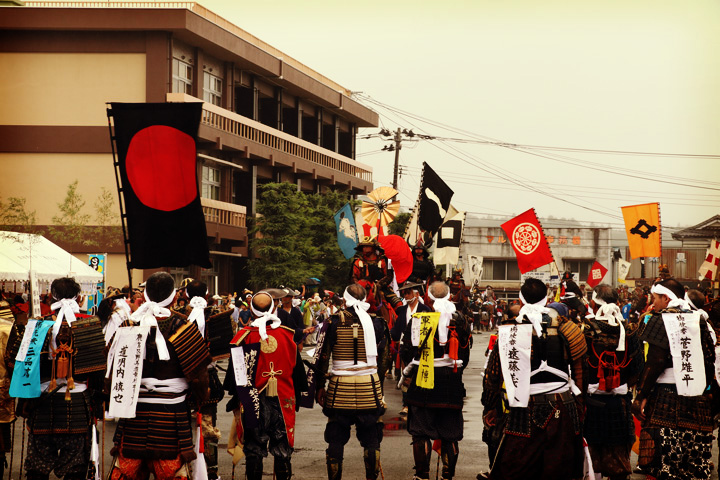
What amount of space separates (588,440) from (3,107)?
118 ft

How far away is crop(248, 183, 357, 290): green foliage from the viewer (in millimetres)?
40500

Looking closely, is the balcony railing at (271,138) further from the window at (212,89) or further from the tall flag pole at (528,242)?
the tall flag pole at (528,242)

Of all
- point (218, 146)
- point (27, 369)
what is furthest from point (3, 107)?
point (27, 369)

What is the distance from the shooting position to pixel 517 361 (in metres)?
7.26

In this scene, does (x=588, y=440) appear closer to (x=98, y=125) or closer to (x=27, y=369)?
(x=27, y=369)

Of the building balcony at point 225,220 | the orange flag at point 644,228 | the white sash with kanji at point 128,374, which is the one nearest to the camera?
the white sash with kanji at point 128,374

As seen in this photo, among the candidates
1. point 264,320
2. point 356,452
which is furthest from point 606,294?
point 356,452

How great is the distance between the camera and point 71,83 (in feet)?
127

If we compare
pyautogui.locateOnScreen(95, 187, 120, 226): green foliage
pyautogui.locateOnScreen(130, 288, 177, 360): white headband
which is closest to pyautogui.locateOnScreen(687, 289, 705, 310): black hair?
pyautogui.locateOnScreen(130, 288, 177, 360): white headband

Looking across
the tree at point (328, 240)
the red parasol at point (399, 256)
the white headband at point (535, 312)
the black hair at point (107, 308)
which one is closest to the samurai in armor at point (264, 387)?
the white headband at point (535, 312)

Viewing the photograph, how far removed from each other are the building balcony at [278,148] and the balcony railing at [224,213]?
2.56m

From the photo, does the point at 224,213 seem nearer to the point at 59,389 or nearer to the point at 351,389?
the point at 351,389

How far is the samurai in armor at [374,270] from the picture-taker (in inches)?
551

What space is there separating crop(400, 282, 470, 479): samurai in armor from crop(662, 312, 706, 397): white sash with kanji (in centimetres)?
208
